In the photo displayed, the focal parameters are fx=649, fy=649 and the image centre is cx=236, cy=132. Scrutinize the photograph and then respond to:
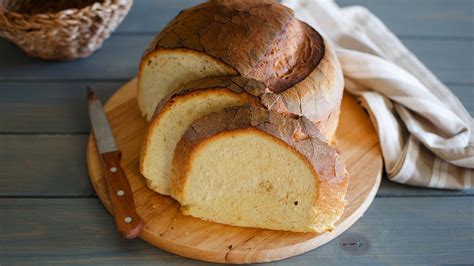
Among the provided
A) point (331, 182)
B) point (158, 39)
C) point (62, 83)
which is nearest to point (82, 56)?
point (62, 83)

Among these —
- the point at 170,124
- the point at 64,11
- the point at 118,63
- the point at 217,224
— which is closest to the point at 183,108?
the point at 170,124

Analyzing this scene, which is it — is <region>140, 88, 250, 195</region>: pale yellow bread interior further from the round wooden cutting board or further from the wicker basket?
the wicker basket

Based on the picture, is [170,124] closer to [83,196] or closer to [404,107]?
[83,196]

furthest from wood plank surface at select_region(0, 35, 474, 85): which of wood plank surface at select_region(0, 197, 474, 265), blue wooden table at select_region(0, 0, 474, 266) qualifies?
wood plank surface at select_region(0, 197, 474, 265)

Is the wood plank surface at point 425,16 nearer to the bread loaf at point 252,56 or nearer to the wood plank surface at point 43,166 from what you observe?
the bread loaf at point 252,56

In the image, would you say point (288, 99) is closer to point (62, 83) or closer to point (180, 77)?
point (180, 77)
